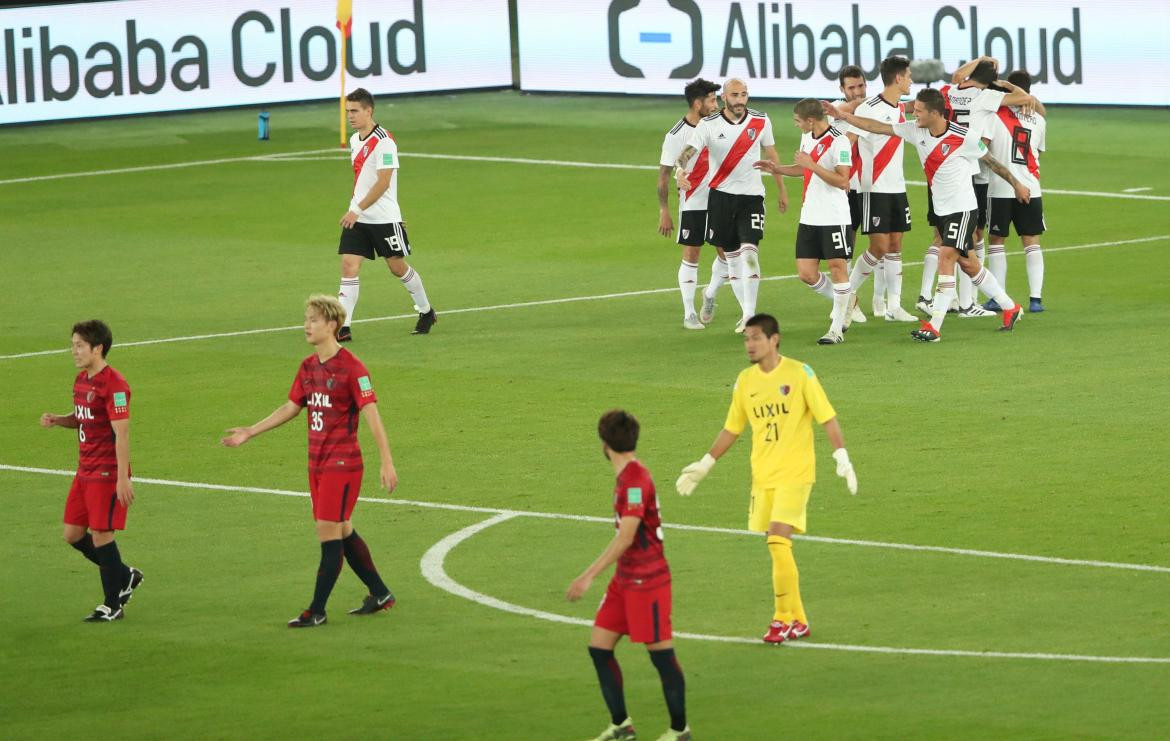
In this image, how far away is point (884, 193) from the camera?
827 inches

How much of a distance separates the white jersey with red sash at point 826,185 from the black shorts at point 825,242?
0.06m

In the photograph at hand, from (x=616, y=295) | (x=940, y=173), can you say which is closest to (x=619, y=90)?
(x=616, y=295)

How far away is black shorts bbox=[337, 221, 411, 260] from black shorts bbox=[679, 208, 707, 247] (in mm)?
2682

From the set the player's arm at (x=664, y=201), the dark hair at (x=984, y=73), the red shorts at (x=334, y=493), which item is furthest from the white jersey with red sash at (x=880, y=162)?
the red shorts at (x=334, y=493)

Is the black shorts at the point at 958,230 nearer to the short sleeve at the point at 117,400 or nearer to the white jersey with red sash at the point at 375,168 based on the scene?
the white jersey with red sash at the point at 375,168

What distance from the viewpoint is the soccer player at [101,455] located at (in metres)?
12.3

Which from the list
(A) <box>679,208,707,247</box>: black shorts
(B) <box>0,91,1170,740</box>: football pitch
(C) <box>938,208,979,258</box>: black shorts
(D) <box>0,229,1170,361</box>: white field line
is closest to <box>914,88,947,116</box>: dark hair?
(C) <box>938,208,979,258</box>: black shorts

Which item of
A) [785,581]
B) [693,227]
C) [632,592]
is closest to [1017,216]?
[693,227]

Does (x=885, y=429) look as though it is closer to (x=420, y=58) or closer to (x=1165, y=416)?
(x=1165, y=416)

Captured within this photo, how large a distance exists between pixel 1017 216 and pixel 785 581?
36.8 ft

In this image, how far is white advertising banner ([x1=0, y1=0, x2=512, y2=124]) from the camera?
126ft

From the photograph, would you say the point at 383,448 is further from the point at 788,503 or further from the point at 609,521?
the point at 609,521

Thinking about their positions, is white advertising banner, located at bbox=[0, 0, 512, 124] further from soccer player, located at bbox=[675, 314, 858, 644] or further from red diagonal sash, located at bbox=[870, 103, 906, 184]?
soccer player, located at bbox=[675, 314, 858, 644]

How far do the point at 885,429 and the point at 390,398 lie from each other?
439cm
